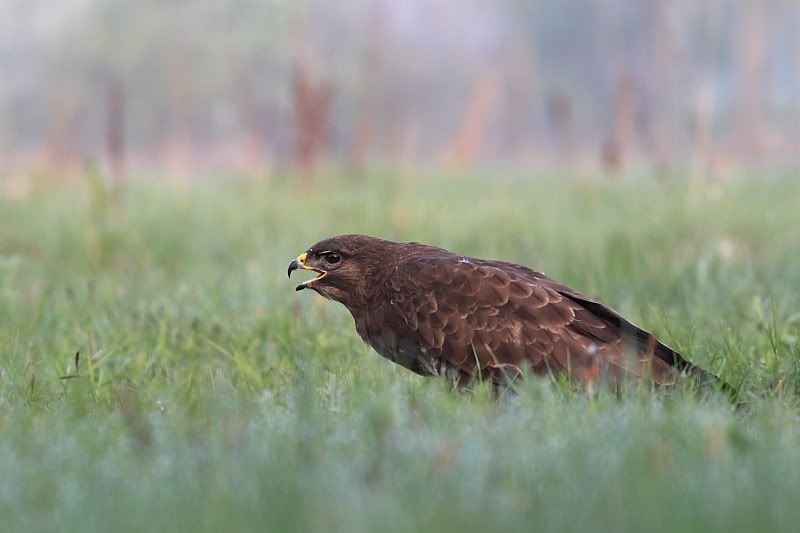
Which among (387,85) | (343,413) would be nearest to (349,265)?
(343,413)

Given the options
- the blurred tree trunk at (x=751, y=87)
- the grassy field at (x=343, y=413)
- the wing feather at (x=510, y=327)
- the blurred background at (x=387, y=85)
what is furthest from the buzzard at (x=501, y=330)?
the blurred tree trunk at (x=751, y=87)

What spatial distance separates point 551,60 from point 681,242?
36.5 m

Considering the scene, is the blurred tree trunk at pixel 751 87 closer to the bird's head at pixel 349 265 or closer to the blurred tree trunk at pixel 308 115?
the blurred tree trunk at pixel 308 115

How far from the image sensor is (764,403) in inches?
137

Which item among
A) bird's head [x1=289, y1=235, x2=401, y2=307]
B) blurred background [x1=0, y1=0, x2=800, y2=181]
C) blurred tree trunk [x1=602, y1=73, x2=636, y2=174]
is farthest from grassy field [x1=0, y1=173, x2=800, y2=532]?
blurred tree trunk [x1=602, y1=73, x2=636, y2=174]

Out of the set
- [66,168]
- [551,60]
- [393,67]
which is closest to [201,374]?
[66,168]

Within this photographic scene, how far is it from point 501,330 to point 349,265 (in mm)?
831

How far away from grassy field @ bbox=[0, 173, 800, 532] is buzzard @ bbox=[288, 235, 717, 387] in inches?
6.2

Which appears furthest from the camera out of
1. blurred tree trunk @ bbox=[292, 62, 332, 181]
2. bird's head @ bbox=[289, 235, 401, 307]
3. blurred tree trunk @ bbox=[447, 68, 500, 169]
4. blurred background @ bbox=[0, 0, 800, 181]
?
blurred tree trunk @ bbox=[447, 68, 500, 169]

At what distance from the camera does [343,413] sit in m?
3.40

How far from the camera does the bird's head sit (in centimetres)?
448

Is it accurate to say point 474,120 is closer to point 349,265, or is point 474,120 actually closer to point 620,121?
point 620,121

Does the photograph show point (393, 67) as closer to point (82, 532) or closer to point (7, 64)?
point (7, 64)

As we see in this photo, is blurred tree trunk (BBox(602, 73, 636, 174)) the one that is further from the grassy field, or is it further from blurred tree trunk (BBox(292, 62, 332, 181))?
the grassy field
